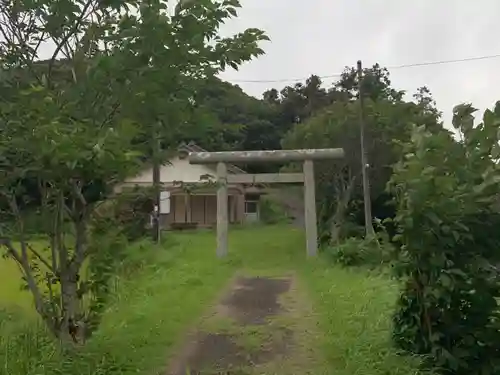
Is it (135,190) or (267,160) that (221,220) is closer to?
(267,160)

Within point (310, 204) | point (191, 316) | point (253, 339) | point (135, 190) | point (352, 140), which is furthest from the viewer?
point (352, 140)

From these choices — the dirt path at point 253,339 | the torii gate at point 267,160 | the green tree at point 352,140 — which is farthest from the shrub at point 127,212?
the green tree at point 352,140

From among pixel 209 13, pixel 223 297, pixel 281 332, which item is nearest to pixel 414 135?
pixel 209 13

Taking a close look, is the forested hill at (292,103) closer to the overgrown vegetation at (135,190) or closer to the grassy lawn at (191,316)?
the grassy lawn at (191,316)

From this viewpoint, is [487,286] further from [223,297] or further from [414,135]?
[223,297]

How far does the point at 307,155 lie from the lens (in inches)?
594

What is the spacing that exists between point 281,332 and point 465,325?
7.55 ft

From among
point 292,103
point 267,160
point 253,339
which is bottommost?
point 253,339

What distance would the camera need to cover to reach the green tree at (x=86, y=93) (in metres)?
4.59

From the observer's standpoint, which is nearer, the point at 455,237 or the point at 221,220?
the point at 455,237

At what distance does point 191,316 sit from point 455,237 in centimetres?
405

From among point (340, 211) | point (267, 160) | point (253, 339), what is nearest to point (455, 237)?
point (253, 339)

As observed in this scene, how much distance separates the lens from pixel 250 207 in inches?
1316

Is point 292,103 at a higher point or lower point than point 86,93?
higher
